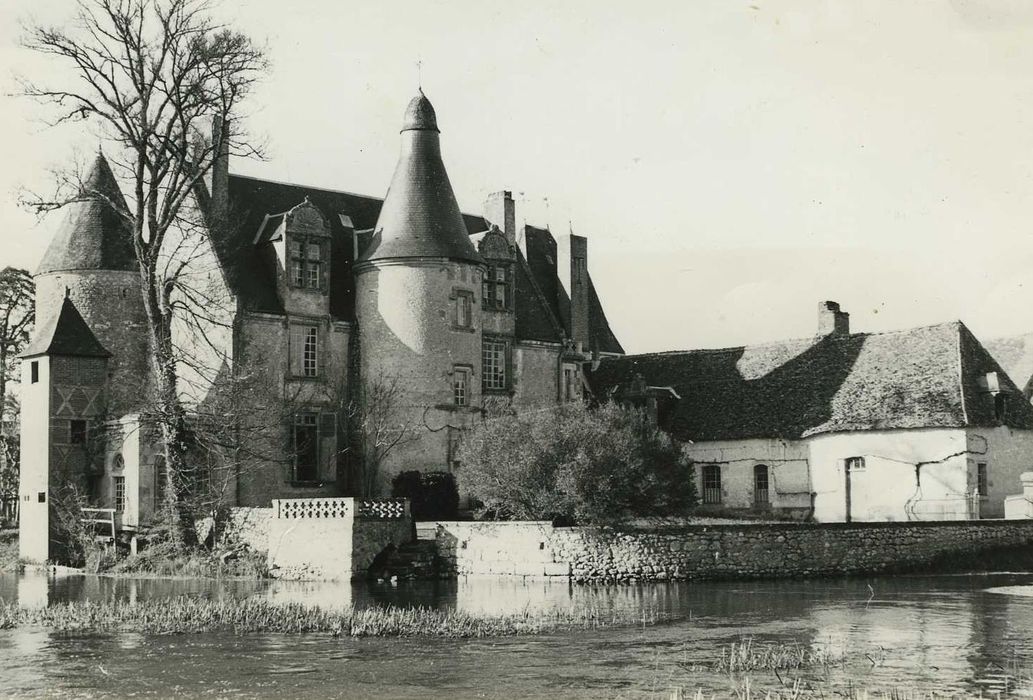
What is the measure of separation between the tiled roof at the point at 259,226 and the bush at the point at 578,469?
9.12m

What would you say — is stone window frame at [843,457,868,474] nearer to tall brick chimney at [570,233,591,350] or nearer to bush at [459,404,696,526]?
bush at [459,404,696,526]

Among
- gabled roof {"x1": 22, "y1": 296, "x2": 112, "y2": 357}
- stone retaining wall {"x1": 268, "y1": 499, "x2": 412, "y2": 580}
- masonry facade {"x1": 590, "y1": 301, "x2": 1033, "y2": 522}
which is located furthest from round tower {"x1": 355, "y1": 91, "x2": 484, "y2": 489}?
masonry facade {"x1": 590, "y1": 301, "x2": 1033, "y2": 522}

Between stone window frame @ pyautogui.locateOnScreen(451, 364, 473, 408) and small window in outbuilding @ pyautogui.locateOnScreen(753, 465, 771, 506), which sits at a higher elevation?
stone window frame @ pyautogui.locateOnScreen(451, 364, 473, 408)

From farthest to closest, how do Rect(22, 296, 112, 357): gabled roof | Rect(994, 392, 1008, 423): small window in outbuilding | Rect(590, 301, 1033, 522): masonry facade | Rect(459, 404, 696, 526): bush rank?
Rect(994, 392, 1008, 423): small window in outbuilding < Rect(590, 301, 1033, 522): masonry facade < Rect(22, 296, 112, 357): gabled roof < Rect(459, 404, 696, 526): bush

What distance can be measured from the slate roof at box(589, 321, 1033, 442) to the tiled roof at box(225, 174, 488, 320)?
35.0ft

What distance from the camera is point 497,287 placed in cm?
4241

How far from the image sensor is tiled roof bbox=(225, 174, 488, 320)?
37844 mm

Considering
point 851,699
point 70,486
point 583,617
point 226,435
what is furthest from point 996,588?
point 70,486

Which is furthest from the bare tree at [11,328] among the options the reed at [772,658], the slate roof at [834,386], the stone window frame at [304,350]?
the reed at [772,658]

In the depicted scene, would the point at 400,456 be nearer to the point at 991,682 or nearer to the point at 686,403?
the point at 686,403

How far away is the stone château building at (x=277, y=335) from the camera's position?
1452 inches

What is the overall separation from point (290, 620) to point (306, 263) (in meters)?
19.9

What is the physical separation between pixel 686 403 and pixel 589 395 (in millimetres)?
3718

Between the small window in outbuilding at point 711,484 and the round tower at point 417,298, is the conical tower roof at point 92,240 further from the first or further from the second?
the small window in outbuilding at point 711,484
